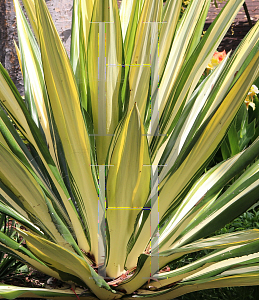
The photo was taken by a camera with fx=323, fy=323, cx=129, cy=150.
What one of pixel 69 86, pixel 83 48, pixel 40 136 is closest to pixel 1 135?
pixel 40 136

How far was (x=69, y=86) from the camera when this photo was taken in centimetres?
58

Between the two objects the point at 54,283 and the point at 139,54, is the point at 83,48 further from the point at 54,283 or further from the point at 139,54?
the point at 54,283

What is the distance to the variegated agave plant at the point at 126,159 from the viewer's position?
56 cm

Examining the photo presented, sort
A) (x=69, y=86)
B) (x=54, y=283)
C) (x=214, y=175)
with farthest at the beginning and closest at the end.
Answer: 1. (x=214, y=175)
2. (x=54, y=283)
3. (x=69, y=86)

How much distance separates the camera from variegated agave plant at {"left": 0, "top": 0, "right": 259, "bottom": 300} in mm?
555

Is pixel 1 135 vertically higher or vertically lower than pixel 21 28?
lower

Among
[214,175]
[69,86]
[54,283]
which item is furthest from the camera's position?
[214,175]

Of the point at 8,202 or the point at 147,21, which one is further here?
the point at 147,21

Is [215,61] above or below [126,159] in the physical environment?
below

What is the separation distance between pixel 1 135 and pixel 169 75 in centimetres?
46

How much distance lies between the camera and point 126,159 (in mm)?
527

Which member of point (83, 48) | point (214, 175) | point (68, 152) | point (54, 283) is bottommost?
point (54, 283)

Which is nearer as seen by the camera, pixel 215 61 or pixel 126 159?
pixel 126 159

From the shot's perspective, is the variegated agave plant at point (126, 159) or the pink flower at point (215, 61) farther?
the pink flower at point (215, 61)
